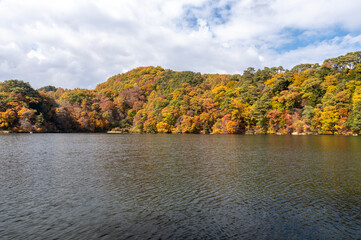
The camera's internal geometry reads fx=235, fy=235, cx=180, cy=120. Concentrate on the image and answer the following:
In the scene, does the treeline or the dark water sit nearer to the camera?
the dark water

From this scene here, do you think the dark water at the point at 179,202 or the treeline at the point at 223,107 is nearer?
the dark water at the point at 179,202

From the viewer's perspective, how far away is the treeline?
65.1m

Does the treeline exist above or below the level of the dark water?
above

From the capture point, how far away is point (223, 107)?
84.4 meters

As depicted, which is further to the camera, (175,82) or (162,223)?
(175,82)

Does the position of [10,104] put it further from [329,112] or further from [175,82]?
[329,112]

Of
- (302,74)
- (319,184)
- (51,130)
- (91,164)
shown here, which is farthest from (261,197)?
(51,130)

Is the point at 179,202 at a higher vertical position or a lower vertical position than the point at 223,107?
lower

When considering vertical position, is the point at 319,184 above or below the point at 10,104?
below

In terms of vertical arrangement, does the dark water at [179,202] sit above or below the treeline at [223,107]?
below

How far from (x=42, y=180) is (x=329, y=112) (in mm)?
67299

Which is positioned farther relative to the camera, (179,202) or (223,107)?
(223,107)

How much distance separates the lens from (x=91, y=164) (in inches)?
826

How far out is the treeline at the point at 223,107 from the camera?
65062 millimetres
